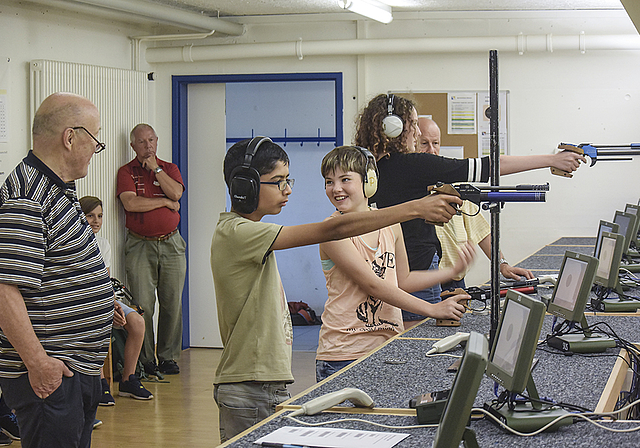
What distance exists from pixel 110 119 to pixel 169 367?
5.93ft

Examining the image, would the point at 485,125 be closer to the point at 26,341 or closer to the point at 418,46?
the point at 418,46

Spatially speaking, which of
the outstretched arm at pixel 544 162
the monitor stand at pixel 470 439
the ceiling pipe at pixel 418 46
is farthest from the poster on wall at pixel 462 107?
the monitor stand at pixel 470 439

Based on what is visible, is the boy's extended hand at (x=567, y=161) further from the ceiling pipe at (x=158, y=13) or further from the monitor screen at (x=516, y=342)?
the ceiling pipe at (x=158, y=13)

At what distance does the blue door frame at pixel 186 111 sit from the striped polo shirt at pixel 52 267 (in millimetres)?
3547

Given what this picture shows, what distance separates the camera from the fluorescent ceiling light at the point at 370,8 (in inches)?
173

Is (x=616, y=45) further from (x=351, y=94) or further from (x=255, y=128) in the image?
(x=255, y=128)

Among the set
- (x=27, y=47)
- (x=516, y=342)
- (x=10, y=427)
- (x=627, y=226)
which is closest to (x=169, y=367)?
(x=10, y=427)

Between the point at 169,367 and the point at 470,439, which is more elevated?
the point at 470,439

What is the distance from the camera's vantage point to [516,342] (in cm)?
146

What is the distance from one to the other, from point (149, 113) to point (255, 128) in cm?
129

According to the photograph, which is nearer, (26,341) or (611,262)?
(26,341)

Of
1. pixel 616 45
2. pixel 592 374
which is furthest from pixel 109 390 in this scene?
pixel 616 45

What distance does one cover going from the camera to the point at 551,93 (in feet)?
17.2

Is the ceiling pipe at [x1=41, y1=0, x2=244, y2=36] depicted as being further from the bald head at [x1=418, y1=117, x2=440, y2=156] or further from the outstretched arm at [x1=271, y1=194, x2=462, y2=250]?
the outstretched arm at [x1=271, y1=194, x2=462, y2=250]
